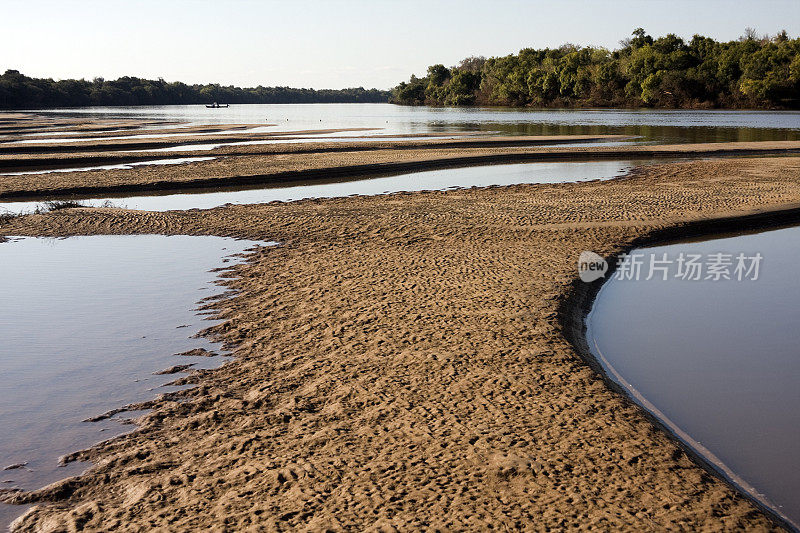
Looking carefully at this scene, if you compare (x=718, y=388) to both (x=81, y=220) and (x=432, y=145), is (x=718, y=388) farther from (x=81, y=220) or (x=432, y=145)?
(x=432, y=145)

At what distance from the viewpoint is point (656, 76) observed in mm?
91812

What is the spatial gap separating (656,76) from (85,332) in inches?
3763

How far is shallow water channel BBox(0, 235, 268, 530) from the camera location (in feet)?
18.1

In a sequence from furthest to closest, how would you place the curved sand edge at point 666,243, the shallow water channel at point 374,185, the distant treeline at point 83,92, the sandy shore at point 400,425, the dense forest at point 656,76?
1. the distant treeline at point 83,92
2. the dense forest at point 656,76
3. the shallow water channel at point 374,185
4. the curved sand edge at point 666,243
5. the sandy shore at point 400,425

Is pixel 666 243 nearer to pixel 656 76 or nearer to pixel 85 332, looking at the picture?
pixel 85 332

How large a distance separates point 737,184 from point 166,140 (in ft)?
96.9

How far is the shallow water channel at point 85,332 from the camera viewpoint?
5.53 m

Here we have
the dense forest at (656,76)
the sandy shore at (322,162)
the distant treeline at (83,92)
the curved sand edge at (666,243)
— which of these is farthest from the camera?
the distant treeline at (83,92)

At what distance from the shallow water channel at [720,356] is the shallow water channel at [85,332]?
14.6 ft

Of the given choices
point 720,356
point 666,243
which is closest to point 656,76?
point 666,243

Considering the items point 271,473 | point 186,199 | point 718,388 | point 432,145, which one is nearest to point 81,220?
point 186,199

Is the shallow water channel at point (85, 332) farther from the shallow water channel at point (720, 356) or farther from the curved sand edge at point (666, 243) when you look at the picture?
the shallow water channel at point (720, 356)

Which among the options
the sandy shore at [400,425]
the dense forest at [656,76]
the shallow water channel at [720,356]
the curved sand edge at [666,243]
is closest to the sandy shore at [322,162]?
the sandy shore at [400,425]

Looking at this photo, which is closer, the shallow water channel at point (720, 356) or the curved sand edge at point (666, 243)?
the curved sand edge at point (666, 243)
